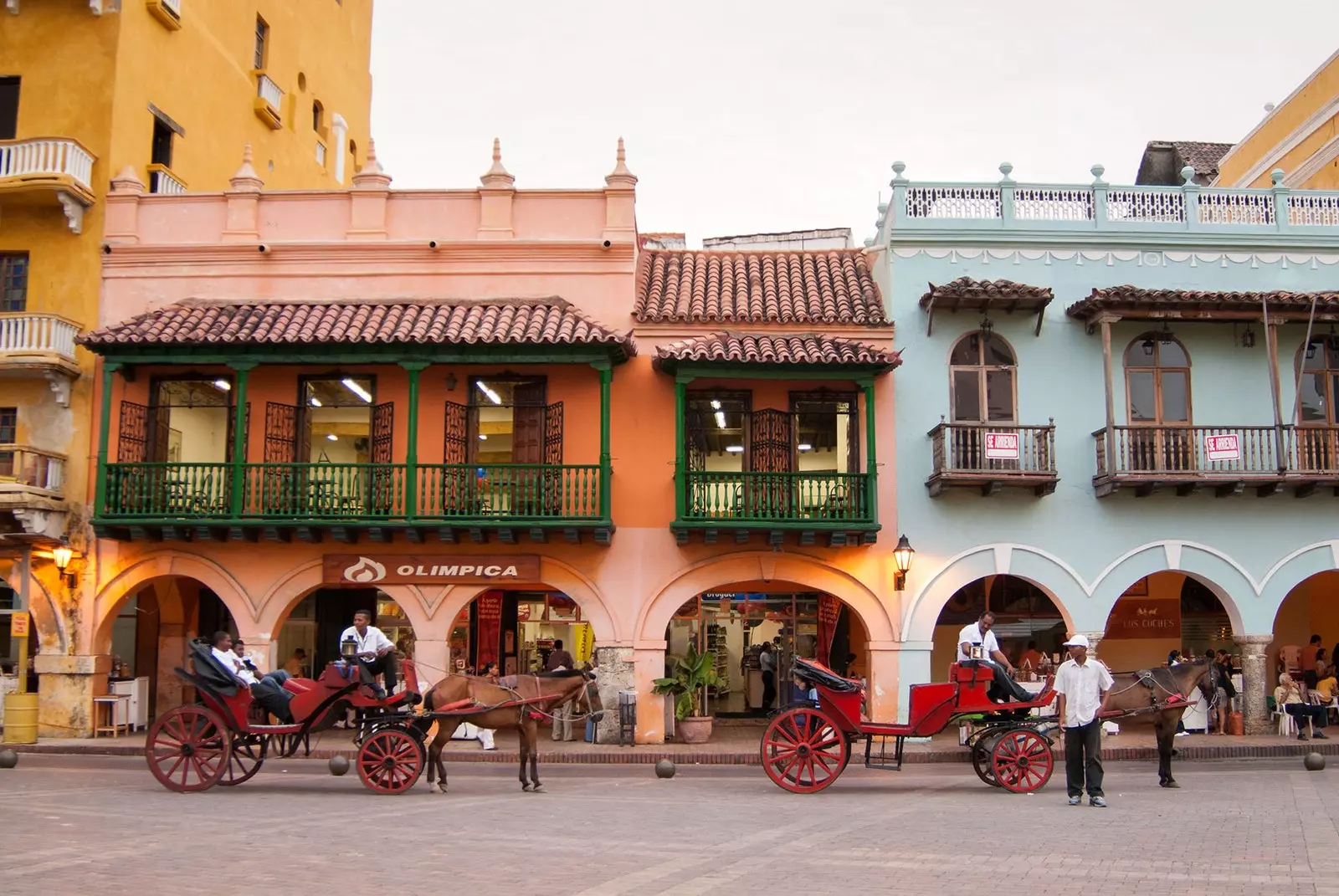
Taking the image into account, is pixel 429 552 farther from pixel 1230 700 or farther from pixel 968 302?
pixel 1230 700

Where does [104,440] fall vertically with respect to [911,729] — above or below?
above

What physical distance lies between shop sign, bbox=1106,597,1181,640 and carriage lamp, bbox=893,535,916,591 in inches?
207

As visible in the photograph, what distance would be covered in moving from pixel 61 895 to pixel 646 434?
42.9 feet

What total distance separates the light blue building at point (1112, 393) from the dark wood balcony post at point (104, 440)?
1255 cm

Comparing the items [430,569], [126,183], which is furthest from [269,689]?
[126,183]

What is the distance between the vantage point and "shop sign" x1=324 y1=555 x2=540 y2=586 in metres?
20.5

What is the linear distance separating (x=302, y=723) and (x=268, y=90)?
1748cm

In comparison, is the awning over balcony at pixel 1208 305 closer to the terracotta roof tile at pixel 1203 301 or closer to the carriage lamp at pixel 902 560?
the terracotta roof tile at pixel 1203 301

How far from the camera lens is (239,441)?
20.5 m

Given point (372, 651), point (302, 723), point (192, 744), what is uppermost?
point (372, 651)

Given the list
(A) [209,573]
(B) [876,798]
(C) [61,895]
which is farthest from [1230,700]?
(C) [61,895]

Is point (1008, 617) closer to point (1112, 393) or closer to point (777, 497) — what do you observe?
point (1112, 393)

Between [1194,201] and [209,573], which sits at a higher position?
[1194,201]

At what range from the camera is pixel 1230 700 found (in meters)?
20.8
